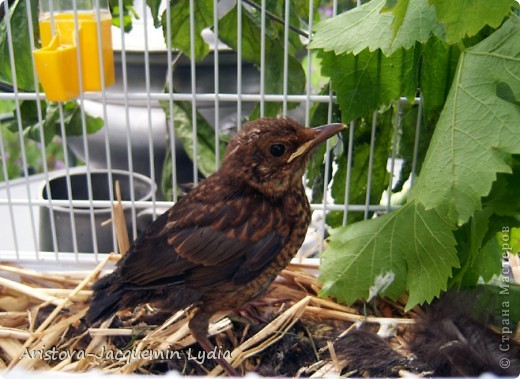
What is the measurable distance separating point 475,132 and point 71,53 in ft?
3.67

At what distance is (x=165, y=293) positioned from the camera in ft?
5.65

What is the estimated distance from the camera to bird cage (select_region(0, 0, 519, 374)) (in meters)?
1.78

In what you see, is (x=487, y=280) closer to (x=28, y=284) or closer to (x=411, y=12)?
(x=411, y=12)

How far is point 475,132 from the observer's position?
1.48 meters

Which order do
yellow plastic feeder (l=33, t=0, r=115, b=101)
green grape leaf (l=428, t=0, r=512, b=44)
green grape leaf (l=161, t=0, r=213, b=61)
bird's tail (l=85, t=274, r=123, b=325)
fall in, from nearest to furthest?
green grape leaf (l=428, t=0, r=512, b=44)
bird's tail (l=85, t=274, r=123, b=325)
yellow plastic feeder (l=33, t=0, r=115, b=101)
green grape leaf (l=161, t=0, r=213, b=61)

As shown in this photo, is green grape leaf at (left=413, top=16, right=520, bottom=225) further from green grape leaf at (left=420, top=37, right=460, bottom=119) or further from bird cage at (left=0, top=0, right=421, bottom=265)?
bird cage at (left=0, top=0, right=421, bottom=265)

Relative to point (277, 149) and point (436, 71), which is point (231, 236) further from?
point (436, 71)

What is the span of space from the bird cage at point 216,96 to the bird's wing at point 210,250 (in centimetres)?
14

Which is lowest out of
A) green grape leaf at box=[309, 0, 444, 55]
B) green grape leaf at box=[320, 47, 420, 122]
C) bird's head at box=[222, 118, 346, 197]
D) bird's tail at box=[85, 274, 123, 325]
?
bird's tail at box=[85, 274, 123, 325]

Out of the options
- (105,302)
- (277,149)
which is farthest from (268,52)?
(105,302)

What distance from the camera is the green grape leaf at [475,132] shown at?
4.68ft

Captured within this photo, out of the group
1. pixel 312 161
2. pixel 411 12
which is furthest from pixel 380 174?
pixel 411 12

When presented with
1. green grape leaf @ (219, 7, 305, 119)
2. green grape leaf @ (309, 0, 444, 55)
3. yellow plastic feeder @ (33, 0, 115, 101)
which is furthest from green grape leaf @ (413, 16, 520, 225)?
yellow plastic feeder @ (33, 0, 115, 101)

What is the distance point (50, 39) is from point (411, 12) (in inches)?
39.5
